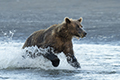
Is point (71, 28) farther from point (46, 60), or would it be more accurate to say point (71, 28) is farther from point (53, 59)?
point (46, 60)

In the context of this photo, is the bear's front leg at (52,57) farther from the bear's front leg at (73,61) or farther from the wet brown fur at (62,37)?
the bear's front leg at (73,61)

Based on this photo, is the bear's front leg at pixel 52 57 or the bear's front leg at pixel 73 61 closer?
the bear's front leg at pixel 52 57

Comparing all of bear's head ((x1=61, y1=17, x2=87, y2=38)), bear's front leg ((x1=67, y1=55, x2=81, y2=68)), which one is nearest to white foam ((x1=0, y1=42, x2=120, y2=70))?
bear's front leg ((x1=67, y1=55, x2=81, y2=68))

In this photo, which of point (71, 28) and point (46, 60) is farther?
point (46, 60)

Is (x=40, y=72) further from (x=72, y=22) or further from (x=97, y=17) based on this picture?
(x=97, y=17)

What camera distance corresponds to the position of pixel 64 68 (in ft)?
25.7

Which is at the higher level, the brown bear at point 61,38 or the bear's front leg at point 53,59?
the brown bear at point 61,38

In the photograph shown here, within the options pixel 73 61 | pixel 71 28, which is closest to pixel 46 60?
pixel 73 61

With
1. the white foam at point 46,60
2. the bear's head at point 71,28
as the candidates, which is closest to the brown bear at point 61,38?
the bear's head at point 71,28

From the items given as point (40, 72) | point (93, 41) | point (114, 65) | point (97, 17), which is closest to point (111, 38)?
point (93, 41)

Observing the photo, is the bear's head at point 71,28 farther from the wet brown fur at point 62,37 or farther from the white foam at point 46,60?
the white foam at point 46,60

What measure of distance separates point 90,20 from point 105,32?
4.51 m

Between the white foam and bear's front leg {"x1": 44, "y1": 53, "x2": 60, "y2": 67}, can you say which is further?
the white foam

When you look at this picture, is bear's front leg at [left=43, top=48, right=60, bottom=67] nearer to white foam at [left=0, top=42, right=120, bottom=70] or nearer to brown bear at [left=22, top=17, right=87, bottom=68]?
brown bear at [left=22, top=17, right=87, bottom=68]
